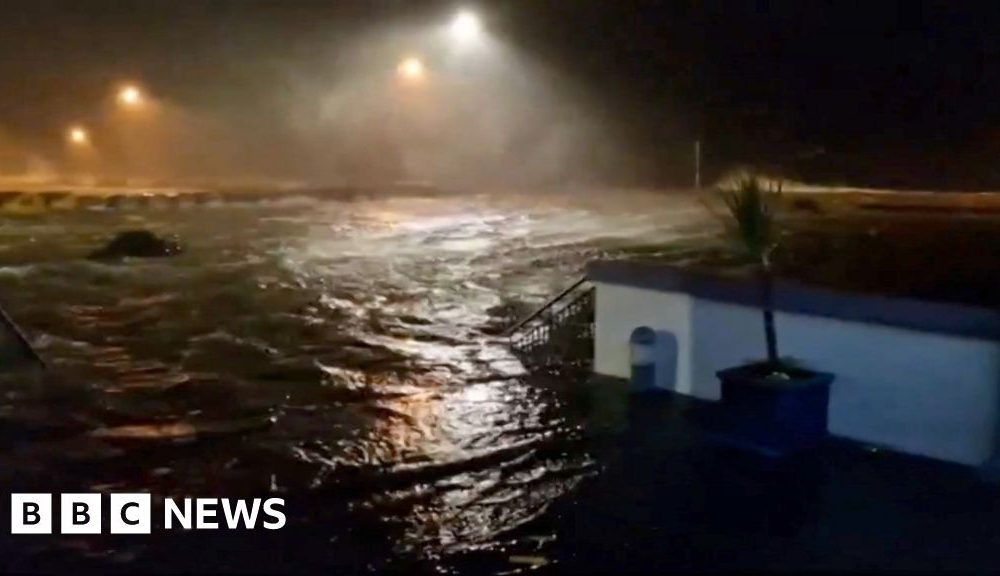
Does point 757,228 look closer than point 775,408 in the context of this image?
No

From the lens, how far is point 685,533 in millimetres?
8078

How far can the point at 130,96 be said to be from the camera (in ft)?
151

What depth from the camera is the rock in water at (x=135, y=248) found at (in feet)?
90.9

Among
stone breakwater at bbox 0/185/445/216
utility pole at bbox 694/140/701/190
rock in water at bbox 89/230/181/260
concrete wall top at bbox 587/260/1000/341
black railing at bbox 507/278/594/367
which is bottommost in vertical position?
black railing at bbox 507/278/594/367

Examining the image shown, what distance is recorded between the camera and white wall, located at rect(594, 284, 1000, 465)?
378 inches

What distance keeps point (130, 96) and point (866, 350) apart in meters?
39.8

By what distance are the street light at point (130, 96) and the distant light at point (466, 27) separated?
1239 centimetres

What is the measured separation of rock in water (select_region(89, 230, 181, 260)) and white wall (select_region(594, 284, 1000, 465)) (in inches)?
716

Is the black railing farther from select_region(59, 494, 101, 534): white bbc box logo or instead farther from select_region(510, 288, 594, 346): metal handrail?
select_region(59, 494, 101, 534): white bbc box logo

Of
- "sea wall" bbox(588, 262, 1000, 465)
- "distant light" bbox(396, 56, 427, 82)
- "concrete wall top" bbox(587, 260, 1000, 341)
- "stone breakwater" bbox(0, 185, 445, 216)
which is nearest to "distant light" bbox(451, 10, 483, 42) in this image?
"distant light" bbox(396, 56, 427, 82)

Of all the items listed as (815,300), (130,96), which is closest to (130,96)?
(130,96)

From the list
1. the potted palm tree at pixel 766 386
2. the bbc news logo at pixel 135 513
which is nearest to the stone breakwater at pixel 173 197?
the potted palm tree at pixel 766 386

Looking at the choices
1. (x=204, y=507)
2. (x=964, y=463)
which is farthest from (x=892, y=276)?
(x=204, y=507)

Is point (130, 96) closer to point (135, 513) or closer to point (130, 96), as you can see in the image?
point (130, 96)
